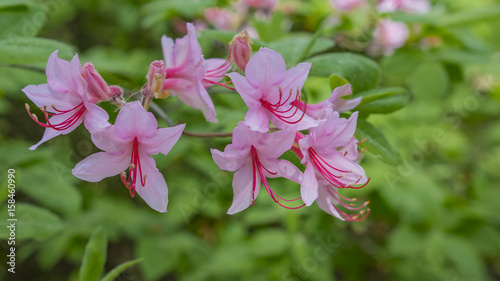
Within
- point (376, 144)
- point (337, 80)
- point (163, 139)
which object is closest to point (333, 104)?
point (337, 80)

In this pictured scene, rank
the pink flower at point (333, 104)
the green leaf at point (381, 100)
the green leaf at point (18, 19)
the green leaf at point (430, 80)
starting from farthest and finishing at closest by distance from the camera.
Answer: the green leaf at point (430, 80), the green leaf at point (18, 19), the green leaf at point (381, 100), the pink flower at point (333, 104)

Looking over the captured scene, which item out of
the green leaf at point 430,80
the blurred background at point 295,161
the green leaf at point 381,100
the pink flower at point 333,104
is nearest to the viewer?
the pink flower at point 333,104

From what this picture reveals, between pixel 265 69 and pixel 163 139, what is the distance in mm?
250

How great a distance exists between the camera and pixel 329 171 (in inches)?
40.5

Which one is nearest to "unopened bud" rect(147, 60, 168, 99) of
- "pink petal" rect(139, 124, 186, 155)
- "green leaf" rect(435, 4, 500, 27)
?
"pink petal" rect(139, 124, 186, 155)

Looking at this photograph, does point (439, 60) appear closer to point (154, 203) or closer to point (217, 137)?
point (217, 137)

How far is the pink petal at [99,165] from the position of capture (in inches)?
37.1

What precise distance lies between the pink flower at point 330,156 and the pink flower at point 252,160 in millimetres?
34

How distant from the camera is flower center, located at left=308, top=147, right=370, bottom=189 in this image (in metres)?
1.01

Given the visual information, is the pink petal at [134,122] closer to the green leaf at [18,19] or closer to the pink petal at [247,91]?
the pink petal at [247,91]

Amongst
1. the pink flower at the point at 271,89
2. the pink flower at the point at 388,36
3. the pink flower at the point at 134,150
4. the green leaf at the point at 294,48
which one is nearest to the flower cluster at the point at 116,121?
the pink flower at the point at 134,150

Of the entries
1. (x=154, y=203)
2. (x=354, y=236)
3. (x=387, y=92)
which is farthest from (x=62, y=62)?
(x=354, y=236)

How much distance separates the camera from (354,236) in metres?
2.98

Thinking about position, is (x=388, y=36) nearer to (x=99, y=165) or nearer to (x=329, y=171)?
(x=329, y=171)
